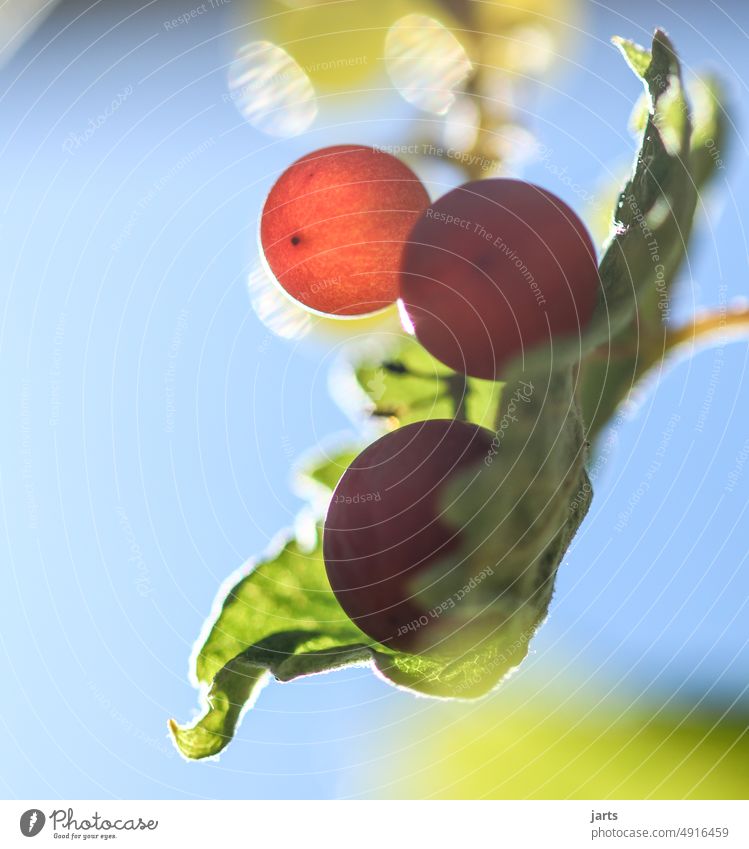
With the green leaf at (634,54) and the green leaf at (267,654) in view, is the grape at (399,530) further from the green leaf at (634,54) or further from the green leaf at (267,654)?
the green leaf at (634,54)

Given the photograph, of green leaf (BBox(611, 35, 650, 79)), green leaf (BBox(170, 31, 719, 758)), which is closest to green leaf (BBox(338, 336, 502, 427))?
green leaf (BBox(170, 31, 719, 758))

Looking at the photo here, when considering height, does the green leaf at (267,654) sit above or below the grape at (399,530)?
below

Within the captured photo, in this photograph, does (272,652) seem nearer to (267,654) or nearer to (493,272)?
(267,654)

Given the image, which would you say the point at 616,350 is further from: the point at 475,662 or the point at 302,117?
the point at 302,117

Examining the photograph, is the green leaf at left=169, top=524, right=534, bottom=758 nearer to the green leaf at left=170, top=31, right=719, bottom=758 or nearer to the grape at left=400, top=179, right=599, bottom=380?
the green leaf at left=170, top=31, right=719, bottom=758

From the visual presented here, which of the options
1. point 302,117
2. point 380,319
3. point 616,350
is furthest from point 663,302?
point 302,117

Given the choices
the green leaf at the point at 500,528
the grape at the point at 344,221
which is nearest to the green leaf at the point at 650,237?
the green leaf at the point at 500,528
